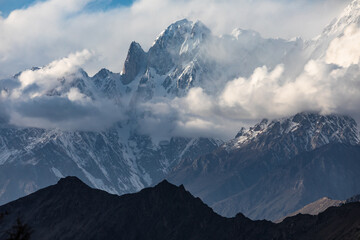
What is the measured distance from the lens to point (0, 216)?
381 feet

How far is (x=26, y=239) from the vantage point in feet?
377

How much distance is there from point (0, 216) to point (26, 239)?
512 centimetres
